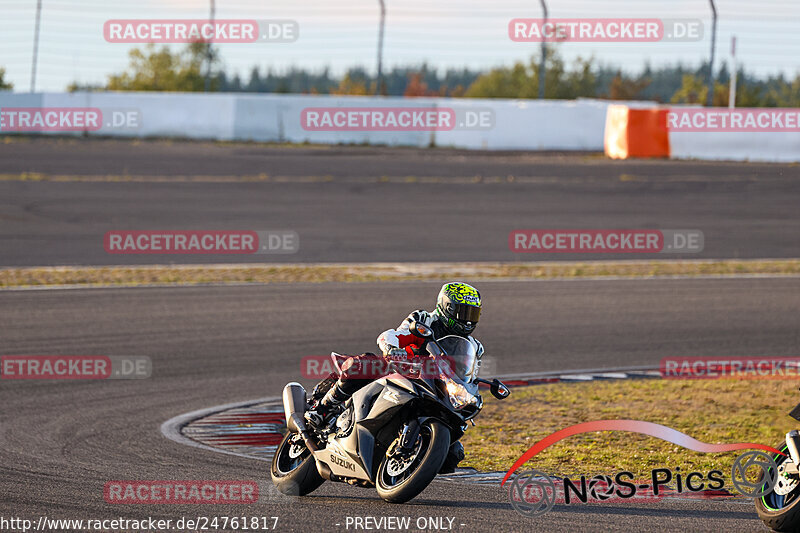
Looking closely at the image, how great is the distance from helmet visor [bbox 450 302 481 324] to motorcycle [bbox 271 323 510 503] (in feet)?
0.59

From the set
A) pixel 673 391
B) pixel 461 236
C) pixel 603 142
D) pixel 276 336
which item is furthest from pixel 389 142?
pixel 673 391

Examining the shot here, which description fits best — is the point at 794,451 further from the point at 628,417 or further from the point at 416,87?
the point at 416,87

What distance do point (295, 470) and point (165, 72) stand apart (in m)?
44.5

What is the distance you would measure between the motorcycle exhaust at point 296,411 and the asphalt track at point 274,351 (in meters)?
0.40

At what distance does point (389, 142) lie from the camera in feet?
123

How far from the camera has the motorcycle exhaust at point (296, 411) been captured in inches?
292

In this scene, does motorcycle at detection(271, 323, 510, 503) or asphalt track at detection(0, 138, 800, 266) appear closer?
motorcycle at detection(271, 323, 510, 503)

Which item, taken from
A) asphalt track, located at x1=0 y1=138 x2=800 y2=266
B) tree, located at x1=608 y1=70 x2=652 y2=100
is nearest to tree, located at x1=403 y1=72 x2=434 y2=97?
tree, located at x1=608 y1=70 x2=652 y2=100

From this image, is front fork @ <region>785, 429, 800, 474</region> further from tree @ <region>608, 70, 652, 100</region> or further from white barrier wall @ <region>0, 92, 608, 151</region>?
tree @ <region>608, 70, 652, 100</region>

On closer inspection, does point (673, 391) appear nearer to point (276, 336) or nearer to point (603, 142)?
point (276, 336)

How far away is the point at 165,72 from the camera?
4997cm

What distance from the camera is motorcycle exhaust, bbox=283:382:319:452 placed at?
A: 7.42 metres

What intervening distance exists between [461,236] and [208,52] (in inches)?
639

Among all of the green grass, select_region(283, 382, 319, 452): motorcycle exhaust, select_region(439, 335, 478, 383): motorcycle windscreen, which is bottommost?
the green grass
